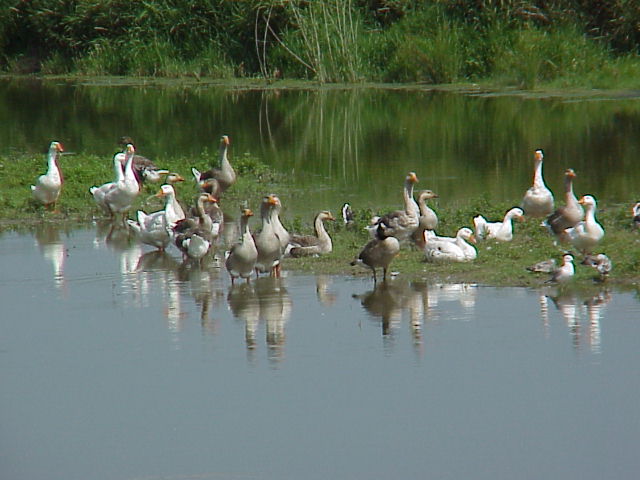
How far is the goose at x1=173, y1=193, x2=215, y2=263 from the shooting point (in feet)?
47.2

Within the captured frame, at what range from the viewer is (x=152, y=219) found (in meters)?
15.6

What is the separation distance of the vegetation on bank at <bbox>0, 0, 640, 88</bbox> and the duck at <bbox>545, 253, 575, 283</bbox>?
69.1 ft

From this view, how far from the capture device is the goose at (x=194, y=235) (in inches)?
566

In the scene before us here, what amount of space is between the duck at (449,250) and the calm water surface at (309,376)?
0.59m

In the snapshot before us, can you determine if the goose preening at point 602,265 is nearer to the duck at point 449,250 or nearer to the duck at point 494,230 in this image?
the duck at point 449,250

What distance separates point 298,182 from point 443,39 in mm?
15860

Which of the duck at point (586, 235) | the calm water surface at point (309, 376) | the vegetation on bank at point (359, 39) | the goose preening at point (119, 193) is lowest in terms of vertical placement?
the calm water surface at point (309, 376)

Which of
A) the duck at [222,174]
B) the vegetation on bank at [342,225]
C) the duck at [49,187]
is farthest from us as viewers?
the duck at [222,174]

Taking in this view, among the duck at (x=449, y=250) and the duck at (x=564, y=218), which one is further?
the duck at (x=564, y=218)


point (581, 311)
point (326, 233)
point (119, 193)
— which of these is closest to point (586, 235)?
point (581, 311)

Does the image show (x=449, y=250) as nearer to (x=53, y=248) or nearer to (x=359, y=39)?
(x=53, y=248)

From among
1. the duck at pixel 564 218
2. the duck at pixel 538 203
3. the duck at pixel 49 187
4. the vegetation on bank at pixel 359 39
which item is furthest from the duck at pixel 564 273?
the vegetation on bank at pixel 359 39

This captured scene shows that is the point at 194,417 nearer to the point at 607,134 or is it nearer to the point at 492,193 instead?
the point at 492,193

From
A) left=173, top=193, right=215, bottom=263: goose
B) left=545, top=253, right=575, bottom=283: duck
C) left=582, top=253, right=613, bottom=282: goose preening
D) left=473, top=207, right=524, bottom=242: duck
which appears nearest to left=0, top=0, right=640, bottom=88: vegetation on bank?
left=473, top=207, right=524, bottom=242: duck
